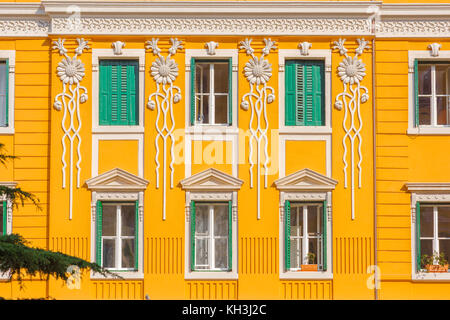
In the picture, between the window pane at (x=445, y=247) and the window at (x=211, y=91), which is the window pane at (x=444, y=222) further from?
the window at (x=211, y=91)

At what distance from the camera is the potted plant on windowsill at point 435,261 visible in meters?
26.2

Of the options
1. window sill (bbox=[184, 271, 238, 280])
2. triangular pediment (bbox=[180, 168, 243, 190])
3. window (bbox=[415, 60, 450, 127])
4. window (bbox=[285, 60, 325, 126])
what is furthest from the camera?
window (bbox=[415, 60, 450, 127])

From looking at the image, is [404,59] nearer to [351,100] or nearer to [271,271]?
[351,100]

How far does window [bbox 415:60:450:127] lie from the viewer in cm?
2677

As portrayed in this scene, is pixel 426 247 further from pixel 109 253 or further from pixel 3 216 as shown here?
pixel 3 216

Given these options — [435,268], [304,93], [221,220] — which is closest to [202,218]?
[221,220]

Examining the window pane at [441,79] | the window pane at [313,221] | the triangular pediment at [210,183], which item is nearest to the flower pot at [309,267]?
the window pane at [313,221]

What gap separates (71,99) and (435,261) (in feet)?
33.2

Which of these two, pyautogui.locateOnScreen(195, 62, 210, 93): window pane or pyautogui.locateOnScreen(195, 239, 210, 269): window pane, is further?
pyautogui.locateOnScreen(195, 62, 210, 93): window pane

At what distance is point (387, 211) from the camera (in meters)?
26.3

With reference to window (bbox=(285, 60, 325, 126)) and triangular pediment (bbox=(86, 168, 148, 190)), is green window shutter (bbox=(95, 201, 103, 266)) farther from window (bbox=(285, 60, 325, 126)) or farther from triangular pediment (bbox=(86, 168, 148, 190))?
window (bbox=(285, 60, 325, 126))

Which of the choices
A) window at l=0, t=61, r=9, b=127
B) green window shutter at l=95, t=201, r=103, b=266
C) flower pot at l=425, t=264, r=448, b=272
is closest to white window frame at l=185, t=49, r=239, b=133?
green window shutter at l=95, t=201, r=103, b=266

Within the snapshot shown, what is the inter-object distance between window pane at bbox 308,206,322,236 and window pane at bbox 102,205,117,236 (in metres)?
4.95

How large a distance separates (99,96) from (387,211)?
7.90 meters
